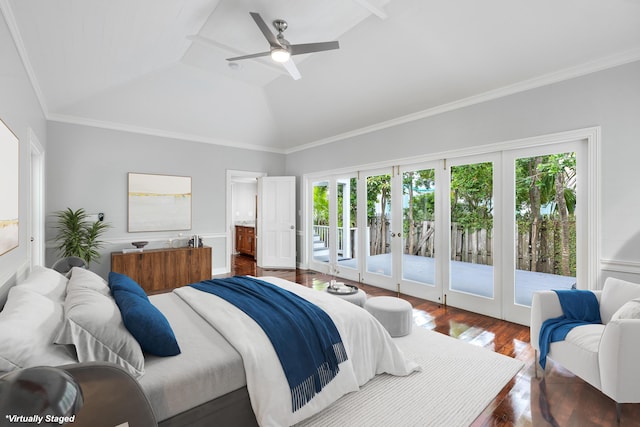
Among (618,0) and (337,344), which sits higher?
(618,0)

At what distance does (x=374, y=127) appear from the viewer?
5.07m

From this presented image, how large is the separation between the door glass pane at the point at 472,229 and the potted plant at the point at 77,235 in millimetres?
5232

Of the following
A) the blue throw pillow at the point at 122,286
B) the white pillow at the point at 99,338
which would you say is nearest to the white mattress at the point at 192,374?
the white pillow at the point at 99,338

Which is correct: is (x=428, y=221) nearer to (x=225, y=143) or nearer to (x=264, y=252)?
(x=264, y=252)

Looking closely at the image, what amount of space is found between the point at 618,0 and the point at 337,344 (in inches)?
138

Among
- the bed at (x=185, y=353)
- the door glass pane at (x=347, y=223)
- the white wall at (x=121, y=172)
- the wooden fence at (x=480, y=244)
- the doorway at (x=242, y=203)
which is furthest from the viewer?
the doorway at (x=242, y=203)

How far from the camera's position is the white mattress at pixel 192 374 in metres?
1.39

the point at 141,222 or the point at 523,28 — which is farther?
the point at 141,222

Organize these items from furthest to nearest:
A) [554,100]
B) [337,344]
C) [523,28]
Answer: [554,100]
[523,28]
[337,344]

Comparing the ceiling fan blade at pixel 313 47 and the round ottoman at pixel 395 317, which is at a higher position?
the ceiling fan blade at pixel 313 47

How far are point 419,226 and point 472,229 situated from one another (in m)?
0.76

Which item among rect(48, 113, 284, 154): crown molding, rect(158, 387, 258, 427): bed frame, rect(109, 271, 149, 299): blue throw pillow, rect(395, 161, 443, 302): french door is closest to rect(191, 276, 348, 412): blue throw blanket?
rect(158, 387, 258, 427): bed frame

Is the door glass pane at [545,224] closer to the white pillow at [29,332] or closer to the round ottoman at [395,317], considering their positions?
the round ottoman at [395,317]

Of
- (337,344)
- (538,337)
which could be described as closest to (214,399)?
(337,344)
